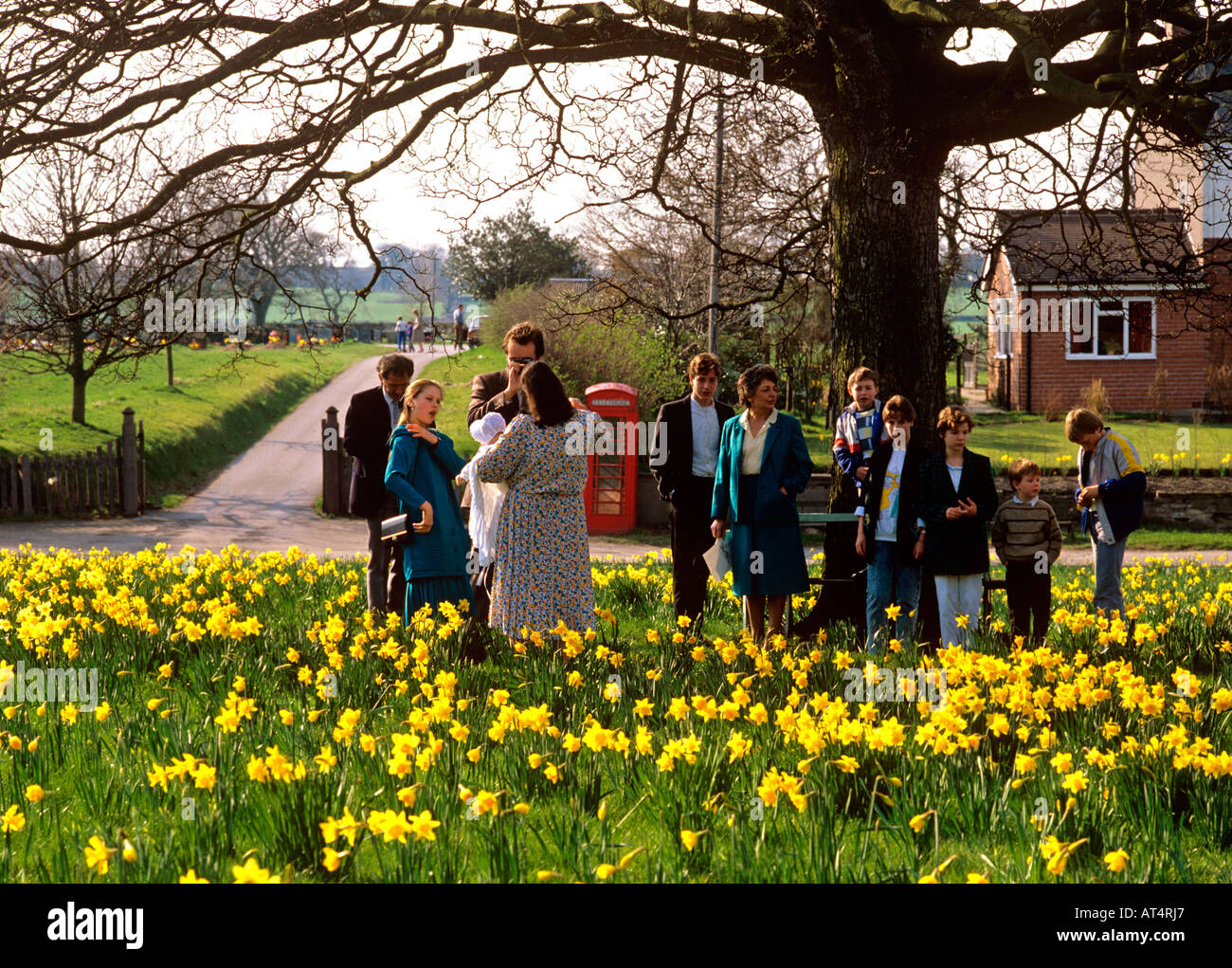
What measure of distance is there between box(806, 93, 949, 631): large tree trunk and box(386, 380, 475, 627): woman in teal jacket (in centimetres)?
275

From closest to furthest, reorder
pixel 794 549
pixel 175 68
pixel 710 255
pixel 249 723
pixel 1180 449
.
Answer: pixel 249 723, pixel 794 549, pixel 175 68, pixel 1180 449, pixel 710 255

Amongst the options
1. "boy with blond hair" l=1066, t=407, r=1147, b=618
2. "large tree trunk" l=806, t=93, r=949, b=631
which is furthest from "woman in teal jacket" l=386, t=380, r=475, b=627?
"boy with blond hair" l=1066, t=407, r=1147, b=618

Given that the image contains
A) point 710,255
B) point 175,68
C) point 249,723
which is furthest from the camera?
point 710,255

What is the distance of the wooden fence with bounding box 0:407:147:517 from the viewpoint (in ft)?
60.5

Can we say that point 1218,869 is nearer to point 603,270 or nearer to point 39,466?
point 39,466

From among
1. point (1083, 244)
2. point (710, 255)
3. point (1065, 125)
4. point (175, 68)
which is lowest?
point (1083, 244)

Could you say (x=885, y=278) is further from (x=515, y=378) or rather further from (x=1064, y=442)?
(x=1064, y=442)

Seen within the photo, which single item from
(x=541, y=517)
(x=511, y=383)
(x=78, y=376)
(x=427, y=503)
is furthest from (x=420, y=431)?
(x=78, y=376)

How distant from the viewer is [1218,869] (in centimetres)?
336

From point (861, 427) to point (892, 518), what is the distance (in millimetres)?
678

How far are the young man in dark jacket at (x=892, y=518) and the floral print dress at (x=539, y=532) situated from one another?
1.79 metres

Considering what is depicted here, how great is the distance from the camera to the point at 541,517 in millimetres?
6570

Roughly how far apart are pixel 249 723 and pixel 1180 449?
19.9m

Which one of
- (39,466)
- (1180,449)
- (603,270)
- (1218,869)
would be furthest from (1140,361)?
(1218,869)
